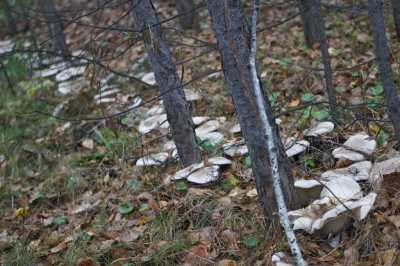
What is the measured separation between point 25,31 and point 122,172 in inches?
275

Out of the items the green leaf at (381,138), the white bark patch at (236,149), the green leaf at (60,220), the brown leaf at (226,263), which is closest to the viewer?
the brown leaf at (226,263)

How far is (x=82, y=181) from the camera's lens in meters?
5.61

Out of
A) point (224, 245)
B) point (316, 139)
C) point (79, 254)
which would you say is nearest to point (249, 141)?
point (224, 245)

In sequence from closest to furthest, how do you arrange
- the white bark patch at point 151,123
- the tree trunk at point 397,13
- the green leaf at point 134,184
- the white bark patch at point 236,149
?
1. the white bark patch at point 236,149
2. the green leaf at point 134,184
3. the white bark patch at point 151,123
4. the tree trunk at point 397,13

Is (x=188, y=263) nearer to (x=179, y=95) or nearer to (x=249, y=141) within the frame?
(x=249, y=141)

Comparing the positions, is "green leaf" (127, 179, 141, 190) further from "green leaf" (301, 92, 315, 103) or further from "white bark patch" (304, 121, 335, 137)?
"green leaf" (301, 92, 315, 103)

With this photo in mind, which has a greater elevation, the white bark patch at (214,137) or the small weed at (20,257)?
the white bark patch at (214,137)

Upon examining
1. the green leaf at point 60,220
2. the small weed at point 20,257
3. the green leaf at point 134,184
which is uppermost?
the green leaf at point 134,184

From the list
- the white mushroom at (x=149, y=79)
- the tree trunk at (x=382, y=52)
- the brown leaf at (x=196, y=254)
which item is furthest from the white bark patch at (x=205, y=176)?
the white mushroom at (x=149, y=79)

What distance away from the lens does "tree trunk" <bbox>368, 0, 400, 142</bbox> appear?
3299 mm

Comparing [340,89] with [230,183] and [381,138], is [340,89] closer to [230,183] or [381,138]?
[381,138]

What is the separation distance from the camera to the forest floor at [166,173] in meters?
3.67

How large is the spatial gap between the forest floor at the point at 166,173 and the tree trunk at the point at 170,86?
0.52 ft

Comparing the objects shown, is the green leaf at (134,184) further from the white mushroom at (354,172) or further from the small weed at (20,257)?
the white mushroom at (354,172)
